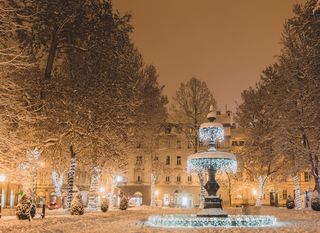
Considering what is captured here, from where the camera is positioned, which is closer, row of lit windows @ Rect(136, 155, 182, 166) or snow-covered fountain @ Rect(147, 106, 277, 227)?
snow-covered fountain @ Rect(147, 106, 277, 227)

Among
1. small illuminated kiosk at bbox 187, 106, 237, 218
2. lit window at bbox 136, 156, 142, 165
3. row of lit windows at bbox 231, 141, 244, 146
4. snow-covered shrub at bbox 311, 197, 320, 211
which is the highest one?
row of lit windows at bbox 231, 141, 244, 146

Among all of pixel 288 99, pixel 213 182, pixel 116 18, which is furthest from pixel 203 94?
pixel 213 182

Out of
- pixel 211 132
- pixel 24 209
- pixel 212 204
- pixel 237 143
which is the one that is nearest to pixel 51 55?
pixel 24 209

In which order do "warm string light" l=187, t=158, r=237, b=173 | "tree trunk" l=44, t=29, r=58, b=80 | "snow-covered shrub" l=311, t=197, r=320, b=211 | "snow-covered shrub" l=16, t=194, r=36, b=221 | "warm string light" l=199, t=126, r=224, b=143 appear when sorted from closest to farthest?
"warm string light" l=187, t=158, r=237, b=173
"snow-covered shrub" l=16, t=194, r=36, b=221
"warm string light" l=199, t=126, r=224, b=143
"tree trunk" l=44, t=29, r=58, b=80
"snow-covered shrub" l=311, t=197, r=320, b=211

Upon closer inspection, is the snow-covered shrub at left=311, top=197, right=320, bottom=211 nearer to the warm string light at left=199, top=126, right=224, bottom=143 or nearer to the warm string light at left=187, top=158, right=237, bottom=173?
the warm string light at left=187, top=158, right=237, bottom=173

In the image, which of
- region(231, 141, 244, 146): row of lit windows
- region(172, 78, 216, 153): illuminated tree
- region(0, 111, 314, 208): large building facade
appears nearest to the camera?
region(172, 78, 216, 153): illuminated tree

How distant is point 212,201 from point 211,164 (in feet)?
6.37

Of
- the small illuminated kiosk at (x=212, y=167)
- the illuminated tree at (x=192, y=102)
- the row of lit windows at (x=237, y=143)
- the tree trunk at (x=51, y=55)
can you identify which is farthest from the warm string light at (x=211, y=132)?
the row of lit windows at (x=237, y=143)

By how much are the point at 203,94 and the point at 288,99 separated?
14383 mm

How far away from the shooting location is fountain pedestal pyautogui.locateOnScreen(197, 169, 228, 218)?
21.2 meters

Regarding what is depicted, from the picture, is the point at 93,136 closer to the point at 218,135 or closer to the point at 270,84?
the point at 218,135

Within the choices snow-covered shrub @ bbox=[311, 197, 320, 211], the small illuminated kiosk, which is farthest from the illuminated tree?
the small illuminated kiosk

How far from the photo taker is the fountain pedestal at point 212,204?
21.2m

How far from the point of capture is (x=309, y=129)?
113 ft
